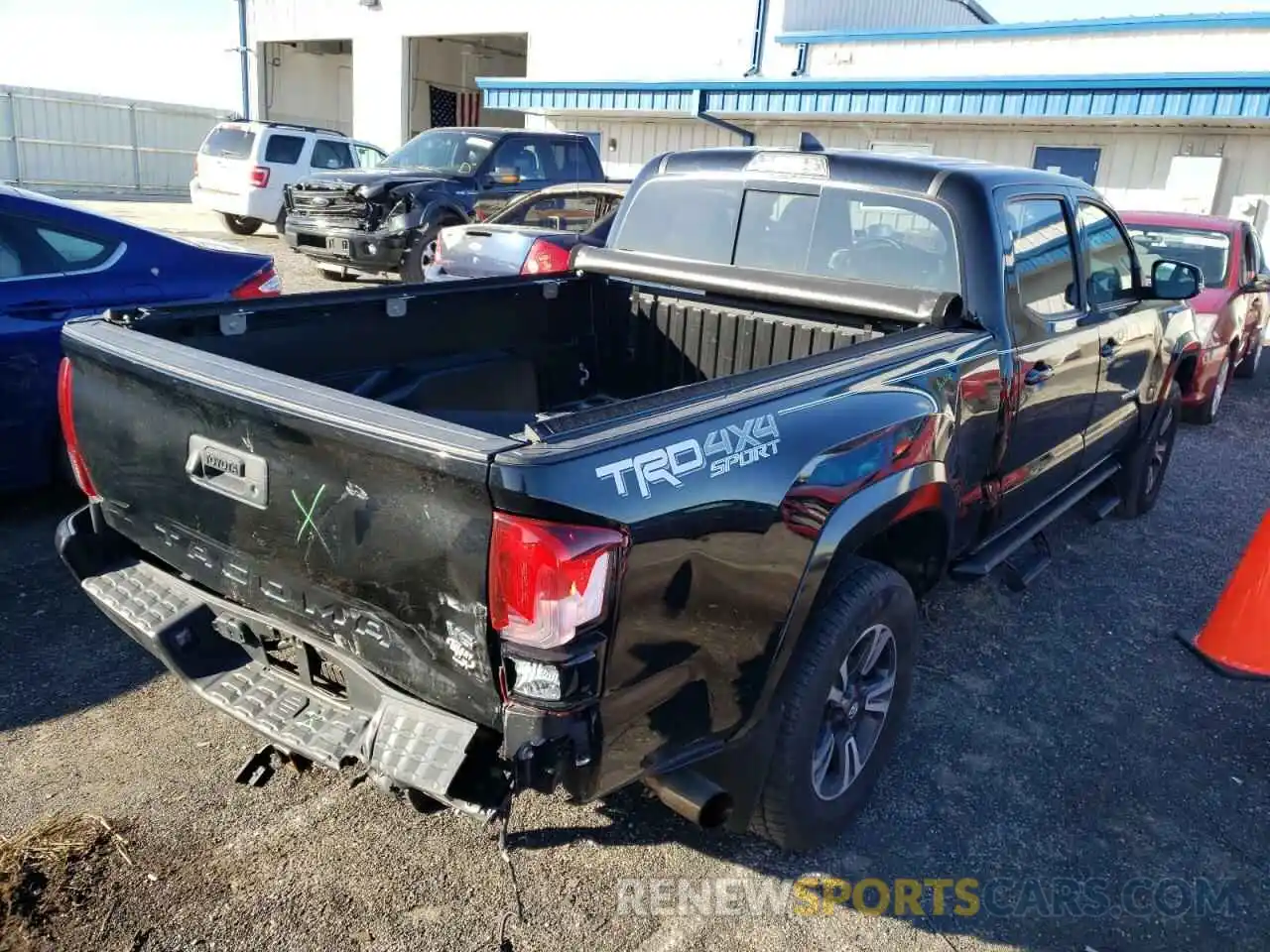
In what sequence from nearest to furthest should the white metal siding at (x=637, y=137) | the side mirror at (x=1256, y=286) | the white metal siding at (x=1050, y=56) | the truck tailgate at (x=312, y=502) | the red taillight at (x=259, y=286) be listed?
the truck tailgate at (x=312, y=502) < the red taillight at (x=259, y=286) < the side mirror at (x=1256, y=286) < the white metal siding at (x=1050, y=56) < the white metal siding at (x=637, y=137)

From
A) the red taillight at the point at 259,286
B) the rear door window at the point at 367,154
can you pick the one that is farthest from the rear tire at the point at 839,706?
the rear door window at the point at 367,154

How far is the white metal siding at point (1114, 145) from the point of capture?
12539 mm

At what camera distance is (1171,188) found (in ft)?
42.6

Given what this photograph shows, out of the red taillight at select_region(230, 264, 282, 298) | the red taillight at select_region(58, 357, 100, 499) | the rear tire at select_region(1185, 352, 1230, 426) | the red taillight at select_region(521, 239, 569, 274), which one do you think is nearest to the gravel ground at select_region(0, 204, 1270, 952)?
the red taillight at select_region(58, 357, 100, 499)

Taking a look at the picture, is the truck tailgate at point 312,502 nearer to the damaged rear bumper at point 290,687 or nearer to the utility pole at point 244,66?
the damaged rear bumper at point 290,687

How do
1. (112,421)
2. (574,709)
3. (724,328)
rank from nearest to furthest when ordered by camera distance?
(574,709)
(112,421)
(724,328)

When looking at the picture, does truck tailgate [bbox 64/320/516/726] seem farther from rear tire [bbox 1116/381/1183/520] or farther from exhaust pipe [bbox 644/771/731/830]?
rear tire [bbox 1116/381/1183/520]

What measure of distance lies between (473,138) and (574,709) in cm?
1155

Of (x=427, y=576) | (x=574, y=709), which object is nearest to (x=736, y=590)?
(x=574, y=709)

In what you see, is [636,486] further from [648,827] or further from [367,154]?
[367,154]

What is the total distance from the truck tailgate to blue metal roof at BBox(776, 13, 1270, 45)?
14.4 meters

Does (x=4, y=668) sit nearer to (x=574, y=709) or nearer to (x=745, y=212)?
(x=574, y=709)

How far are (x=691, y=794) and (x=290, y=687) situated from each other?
107 centimetres

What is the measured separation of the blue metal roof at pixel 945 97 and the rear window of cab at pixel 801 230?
10451 mm
